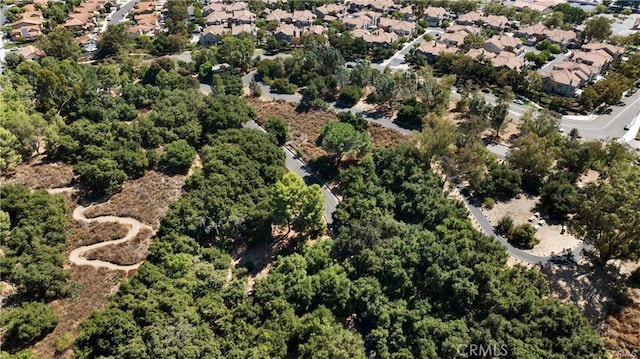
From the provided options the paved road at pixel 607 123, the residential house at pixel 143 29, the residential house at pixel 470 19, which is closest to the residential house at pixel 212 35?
the residential house at pixel 143 29

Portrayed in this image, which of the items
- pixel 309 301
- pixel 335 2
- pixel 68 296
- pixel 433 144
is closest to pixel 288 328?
pixel 309 301

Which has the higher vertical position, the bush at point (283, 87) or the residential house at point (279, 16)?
the residential house at point (279, 16)

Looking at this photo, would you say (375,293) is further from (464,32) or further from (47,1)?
(47,1)

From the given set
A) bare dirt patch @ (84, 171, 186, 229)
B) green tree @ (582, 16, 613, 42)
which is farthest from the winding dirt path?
green tree @ (582, 16, 613, 42)

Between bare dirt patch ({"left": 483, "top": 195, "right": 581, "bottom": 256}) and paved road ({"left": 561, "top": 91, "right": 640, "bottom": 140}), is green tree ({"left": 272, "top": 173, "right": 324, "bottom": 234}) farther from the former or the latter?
paved road ({"left": 561, "top": 91, "right": 640, "bottom": 140})

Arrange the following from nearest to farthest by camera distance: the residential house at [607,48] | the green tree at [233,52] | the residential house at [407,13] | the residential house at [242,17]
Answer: the green tree at [233,52]
the residential house at [607,48]
the residential house at [242,17]
the residential house at [407,13]

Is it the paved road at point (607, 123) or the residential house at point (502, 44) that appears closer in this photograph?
the paved road at point (607, 123)

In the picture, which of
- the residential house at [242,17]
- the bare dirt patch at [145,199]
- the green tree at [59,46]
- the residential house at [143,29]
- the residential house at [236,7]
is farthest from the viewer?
the residential house at [236,7]

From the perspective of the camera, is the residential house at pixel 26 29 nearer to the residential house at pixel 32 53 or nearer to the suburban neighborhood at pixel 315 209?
the residential house at pixel 32 53
